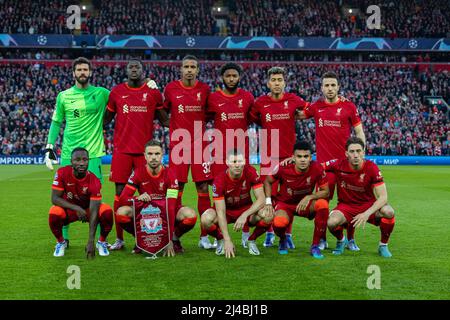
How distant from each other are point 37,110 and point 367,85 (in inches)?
843

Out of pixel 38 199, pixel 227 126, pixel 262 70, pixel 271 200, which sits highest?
pixel 262 70

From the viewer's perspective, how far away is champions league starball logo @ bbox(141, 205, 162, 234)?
6559mm

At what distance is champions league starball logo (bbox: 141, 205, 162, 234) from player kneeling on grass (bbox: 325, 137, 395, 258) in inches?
81.2

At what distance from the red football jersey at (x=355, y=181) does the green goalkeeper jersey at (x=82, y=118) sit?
10.2 feet

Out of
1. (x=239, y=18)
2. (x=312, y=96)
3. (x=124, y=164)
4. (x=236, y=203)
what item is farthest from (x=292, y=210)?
(x=239, y=18)

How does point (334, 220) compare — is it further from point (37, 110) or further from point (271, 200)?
point (37, 110)

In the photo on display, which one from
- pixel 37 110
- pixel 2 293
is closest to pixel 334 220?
pixel 2 293

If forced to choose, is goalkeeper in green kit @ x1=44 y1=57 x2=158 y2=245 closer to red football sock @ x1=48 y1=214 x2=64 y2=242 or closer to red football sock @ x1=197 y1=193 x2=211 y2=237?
red football sock @ x1=48 y1=214 x2=64 y2=242

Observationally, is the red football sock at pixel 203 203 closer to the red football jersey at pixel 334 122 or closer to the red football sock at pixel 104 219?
the red football sock at pixel 104 219

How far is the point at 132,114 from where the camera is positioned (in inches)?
289

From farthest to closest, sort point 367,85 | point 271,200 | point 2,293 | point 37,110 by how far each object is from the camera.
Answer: point 367,85, point 37,110, point 271,200, point 2,293

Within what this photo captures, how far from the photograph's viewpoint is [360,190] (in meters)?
6.98

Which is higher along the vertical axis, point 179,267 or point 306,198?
point 306,198

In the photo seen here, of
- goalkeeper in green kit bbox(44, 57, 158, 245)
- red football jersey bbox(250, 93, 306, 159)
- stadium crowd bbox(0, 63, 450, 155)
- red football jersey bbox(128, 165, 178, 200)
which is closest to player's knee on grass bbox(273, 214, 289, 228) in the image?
red football jersey bbox(250, 93, 306, 159)
